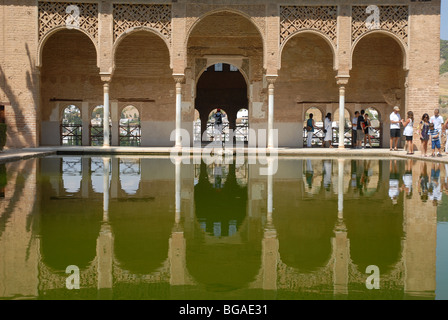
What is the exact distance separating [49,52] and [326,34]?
8.68 metres

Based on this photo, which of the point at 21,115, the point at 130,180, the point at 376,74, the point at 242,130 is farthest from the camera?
the point at 242,130

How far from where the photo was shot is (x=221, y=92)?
2462 centimetres

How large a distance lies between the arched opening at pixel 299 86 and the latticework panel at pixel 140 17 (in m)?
4.45

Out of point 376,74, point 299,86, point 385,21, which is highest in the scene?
point 385,21

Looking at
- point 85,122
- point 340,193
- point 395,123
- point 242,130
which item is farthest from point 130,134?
point 340,193

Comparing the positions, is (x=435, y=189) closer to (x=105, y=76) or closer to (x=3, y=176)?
(x=3, y=176)

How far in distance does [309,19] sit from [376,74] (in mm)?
3670

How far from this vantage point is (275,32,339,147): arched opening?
16484 millimetres

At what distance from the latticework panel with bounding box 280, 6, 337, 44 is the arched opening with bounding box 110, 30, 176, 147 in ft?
14.4

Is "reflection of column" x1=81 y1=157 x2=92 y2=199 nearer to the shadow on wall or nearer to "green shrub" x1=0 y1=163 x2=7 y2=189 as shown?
"green shrub" x1=0 y1=163 x2=7 y2=189
